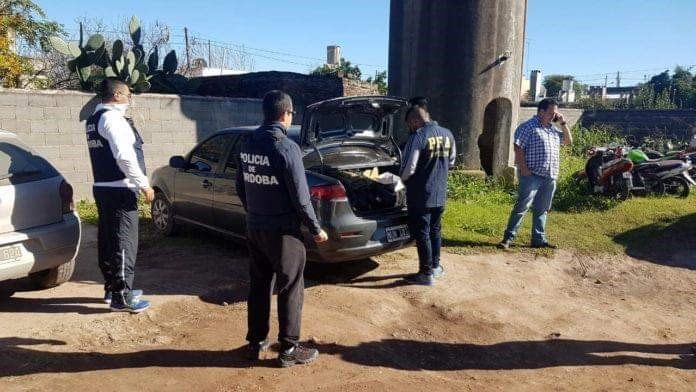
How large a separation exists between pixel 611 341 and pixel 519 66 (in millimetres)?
7333

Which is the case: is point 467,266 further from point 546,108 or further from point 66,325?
point 66,325

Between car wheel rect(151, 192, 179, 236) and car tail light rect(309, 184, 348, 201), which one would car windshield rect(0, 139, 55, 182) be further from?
car tail light rect(309, 184, 348, 201)

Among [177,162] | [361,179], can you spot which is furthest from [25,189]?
[361,179]

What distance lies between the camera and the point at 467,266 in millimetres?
6148

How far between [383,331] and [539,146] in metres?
3.42

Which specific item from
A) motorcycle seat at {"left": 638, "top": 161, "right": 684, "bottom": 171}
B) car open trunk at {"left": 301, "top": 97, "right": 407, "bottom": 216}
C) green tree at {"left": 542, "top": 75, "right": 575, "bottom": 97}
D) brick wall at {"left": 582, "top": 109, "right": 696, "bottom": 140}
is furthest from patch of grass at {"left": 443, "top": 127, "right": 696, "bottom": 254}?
green tree at {"left": 542, "top": 75, "right": 575, "bottom": 97}

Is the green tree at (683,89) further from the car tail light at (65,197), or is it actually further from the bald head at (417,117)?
the car tail light at (65,197)

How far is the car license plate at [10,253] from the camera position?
434cm

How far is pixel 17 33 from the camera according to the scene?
44.0 ft

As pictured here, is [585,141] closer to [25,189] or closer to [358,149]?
[358,149]

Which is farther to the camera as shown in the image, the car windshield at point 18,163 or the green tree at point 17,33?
the green tree at point 17,33

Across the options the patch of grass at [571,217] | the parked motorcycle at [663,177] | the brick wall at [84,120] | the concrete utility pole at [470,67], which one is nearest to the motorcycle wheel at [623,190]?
the patch of grass at [571,217]

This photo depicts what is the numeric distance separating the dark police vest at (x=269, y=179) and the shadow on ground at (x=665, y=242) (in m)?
5.24

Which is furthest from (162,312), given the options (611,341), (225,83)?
(225,83)
